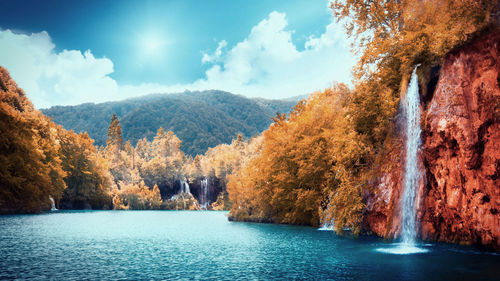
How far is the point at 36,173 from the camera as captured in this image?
44.8 metres

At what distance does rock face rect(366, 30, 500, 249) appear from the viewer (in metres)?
13.8

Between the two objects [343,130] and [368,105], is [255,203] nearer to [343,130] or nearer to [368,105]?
[343,130]

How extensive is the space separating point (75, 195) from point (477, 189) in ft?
258

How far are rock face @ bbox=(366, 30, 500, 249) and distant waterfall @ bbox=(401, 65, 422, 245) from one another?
16.4 inches

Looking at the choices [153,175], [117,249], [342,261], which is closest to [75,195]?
[153,175]

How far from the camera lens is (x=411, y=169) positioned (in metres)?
18.2

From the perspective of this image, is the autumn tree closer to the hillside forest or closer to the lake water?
the hillside forest

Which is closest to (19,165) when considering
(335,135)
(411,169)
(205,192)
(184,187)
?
(335,135)

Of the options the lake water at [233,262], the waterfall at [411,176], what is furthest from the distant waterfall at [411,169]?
the lake water at [233,262]

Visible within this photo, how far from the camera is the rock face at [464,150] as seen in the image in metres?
13.8

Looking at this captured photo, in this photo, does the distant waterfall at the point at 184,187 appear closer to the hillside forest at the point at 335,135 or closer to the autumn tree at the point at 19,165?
the hillside forest at the point at 335,135

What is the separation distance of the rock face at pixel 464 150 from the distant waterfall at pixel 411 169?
16.4 inches

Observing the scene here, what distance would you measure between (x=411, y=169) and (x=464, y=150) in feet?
12.2

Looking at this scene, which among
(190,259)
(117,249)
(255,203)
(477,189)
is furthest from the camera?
(255,203)
